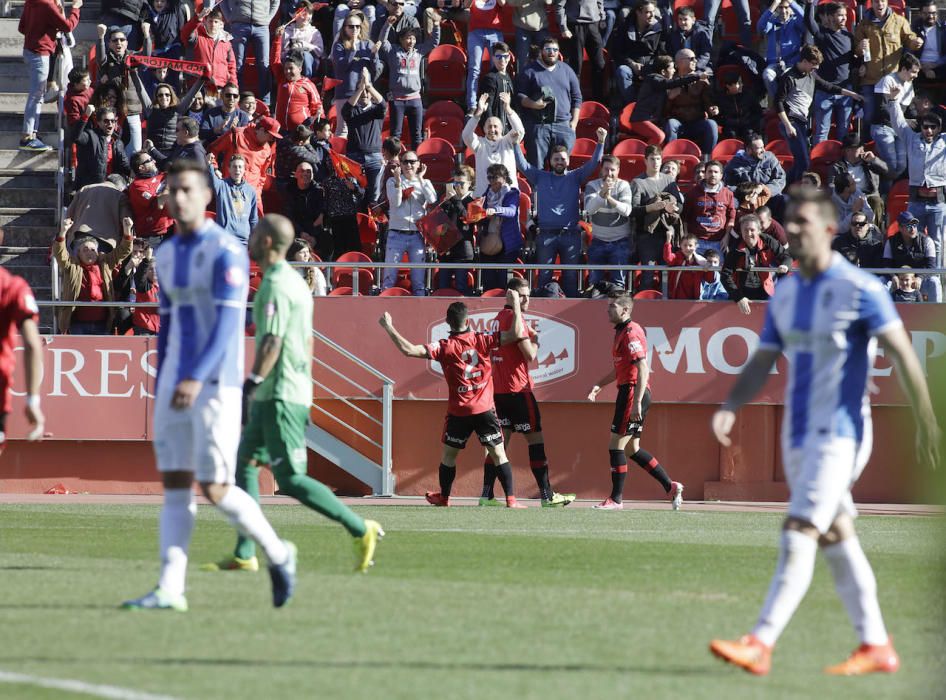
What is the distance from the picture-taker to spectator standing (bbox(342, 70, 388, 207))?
21.4 m

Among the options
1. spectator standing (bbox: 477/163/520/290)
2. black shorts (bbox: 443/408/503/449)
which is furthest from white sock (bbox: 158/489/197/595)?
spectator standing (bbox: 477/163/520/290)

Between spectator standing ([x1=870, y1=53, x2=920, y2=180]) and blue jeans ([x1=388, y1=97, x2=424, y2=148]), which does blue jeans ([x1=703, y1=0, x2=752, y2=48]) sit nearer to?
spectator standing ([x1=870, y1=53, x2=920, y2=180])

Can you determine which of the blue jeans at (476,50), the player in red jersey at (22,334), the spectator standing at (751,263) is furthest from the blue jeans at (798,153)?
the player in red jersey at (22,334)

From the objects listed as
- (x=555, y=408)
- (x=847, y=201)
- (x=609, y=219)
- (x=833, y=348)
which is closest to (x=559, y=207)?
(x=609, y=219)

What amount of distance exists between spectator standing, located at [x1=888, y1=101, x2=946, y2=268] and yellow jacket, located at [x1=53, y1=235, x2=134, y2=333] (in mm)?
10188

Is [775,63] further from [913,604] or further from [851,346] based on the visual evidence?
[851,346]

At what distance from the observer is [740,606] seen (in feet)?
28.8

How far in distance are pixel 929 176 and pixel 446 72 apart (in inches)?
300

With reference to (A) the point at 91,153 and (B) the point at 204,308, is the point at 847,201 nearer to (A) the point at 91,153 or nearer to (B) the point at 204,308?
(A) the point at 91,153

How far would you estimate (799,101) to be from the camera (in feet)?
73.4

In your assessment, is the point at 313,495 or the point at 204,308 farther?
the point at 313,495

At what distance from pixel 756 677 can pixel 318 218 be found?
1472 centimetres

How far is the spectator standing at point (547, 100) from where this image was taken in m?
21.5

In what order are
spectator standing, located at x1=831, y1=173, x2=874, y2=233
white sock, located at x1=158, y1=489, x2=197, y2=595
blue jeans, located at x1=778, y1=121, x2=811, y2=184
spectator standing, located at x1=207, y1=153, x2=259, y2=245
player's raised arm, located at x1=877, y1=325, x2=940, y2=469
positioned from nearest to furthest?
player's raised arm, located at x1=877, y1=325, x2=940, y2=469
white sock, located at x1=158, y1=489, x2=197, y2=595
spectator standing, located at x1=207, y1=153, x2=259, y2=245
spectator standing, located at x1=831, y1=173, x2=874, y2=233
blue jeans, located at x1=778, y1=121, x2=811, y2=184
